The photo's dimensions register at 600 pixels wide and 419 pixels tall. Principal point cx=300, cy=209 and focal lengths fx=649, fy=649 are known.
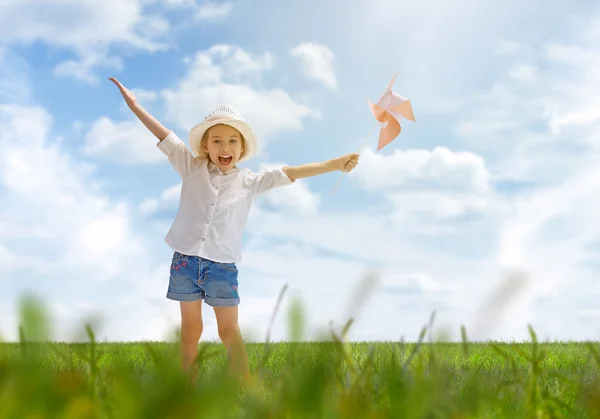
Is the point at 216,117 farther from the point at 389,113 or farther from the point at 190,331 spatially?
the point at 190,331

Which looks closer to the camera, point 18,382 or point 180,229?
point 18,382

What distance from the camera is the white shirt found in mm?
4535

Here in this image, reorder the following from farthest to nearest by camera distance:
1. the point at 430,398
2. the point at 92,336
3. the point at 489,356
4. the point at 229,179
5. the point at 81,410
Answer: the point at 489,356
the point at 229,179
the point at 92,336
the point at 430,398
the point at 81,410

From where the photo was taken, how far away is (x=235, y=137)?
15.8ft

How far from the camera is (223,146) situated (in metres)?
4.74

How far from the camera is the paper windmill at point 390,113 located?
4.34 meters

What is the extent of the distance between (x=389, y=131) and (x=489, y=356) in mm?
2647

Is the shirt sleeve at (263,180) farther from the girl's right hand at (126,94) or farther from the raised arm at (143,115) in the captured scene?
the girl's right hand at (126,94)

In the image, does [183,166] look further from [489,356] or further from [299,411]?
[299,411]

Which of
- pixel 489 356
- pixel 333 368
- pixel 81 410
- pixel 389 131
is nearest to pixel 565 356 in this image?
pixel 489 356

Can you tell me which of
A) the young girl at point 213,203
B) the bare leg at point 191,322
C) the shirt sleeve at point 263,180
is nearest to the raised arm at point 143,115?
the young girl at point 213,203

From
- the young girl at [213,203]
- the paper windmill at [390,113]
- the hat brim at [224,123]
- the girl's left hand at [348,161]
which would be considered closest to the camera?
the paper windmill at [390,113]

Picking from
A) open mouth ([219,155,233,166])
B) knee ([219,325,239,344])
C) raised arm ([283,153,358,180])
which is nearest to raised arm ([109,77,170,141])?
open mouth ([219,155,233,166])

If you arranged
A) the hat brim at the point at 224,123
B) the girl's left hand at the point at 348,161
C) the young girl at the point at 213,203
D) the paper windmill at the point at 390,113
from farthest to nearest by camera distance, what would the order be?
the hat brim at the point at 224,123
the girl's left hand at the point at 348,161
the young girl at the point at 213,203
the paper windmill at the point at 390,113
